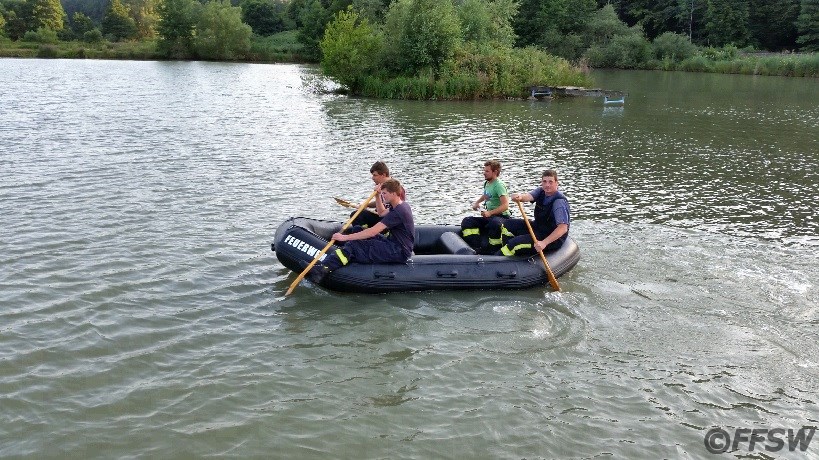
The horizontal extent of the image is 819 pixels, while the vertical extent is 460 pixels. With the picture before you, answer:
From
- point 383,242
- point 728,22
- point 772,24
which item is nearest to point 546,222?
point 383,242

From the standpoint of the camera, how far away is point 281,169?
15.6 meters

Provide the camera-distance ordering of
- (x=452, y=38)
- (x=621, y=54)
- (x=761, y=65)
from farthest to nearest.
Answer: (x=621, y=54)
(x=761, y=65)
(x=452, y=38)

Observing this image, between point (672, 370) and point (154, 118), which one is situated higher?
point (154, 118)

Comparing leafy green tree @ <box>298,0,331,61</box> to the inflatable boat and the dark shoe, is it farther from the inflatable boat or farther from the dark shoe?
the dark shoe

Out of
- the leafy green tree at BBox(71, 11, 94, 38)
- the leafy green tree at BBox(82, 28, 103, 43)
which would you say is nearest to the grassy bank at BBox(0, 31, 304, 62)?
the leafy green tree at BBox(82, 28, 103, 43)

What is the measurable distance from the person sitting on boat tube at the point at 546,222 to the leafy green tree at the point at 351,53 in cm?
2200

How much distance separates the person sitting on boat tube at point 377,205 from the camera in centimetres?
922

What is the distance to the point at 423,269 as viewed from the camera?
8.62 meters

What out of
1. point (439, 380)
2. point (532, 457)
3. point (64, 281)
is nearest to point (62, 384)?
point (64, 281)

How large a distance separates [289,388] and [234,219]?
219 inches

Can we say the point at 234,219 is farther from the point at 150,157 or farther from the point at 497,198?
the point at 150,157
